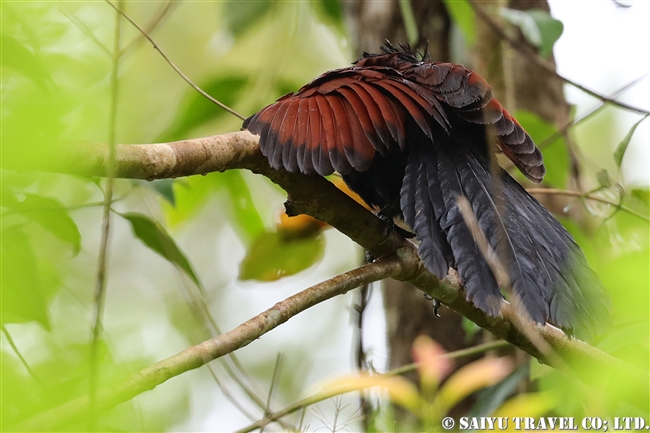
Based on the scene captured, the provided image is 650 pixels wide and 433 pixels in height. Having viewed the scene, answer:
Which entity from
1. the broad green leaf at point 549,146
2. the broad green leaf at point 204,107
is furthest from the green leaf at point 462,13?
the broad green leaf at point 204,107

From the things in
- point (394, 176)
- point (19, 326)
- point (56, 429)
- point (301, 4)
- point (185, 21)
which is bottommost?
point (56, 429)

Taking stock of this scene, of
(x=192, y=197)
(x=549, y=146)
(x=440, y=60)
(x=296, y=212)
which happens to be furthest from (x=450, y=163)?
(x=440, y=60)

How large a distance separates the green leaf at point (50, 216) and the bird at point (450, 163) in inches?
16.5

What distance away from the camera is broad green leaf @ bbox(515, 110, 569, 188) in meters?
2.31

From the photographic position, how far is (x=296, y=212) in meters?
1.47

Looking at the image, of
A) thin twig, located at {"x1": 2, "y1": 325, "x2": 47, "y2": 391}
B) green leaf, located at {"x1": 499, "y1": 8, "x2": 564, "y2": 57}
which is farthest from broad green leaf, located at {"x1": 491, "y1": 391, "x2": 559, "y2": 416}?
thin twig, located at {"x1": 2, "y1": 325, "x2": 47, "y2": 391}

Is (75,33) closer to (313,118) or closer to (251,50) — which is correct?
(313,118)

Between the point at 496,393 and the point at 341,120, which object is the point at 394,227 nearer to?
the point at 341,120

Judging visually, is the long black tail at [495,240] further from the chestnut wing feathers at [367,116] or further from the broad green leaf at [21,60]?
the broad green leaf at [21,60]

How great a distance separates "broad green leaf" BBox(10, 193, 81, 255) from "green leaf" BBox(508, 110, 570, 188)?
5.15 feet

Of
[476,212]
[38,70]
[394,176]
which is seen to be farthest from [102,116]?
[394,176]

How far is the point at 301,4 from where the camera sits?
8.50ft

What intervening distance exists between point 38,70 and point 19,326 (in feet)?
1.40

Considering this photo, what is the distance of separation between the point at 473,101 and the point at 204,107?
1047 mm
